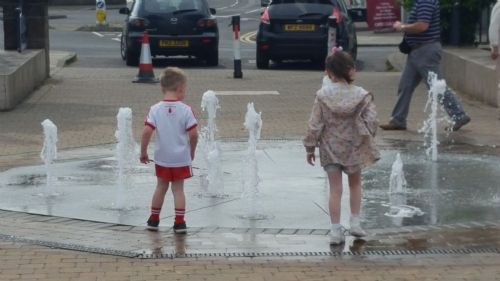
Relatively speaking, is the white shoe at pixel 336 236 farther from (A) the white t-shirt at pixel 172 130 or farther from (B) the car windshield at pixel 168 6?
(B) the car windshield at pixel 168 6

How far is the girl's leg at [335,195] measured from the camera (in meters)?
8.05

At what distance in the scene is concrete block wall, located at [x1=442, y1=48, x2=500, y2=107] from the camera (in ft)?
51.0

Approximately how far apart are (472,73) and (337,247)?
9021 millimetres

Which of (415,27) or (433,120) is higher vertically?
(415,27)

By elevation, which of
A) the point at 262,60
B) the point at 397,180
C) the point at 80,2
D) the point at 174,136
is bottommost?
the point at 80,2

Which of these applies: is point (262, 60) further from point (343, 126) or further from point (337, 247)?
point (337, 247)

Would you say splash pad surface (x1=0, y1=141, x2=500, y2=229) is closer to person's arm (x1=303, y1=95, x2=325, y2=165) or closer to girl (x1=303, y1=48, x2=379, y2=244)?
girl (x1=303, y1=48, x2=379, y2=244)

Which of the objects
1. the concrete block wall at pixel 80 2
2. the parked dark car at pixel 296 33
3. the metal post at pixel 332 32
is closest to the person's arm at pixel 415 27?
the metal post at pixel 332 32

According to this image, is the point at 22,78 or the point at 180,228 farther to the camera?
the point at 22,78

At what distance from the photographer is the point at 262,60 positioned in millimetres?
22656

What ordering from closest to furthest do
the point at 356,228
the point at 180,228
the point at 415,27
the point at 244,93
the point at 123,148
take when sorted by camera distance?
the point at 356,228
the point at 180,228
the point at 123,148
the point at 415,27
the point at 244,93

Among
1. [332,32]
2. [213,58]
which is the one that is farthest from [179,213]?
[213,58]

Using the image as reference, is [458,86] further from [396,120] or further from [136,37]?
[136,37]

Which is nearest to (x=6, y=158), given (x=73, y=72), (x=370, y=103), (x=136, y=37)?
(x=370, y=103)
